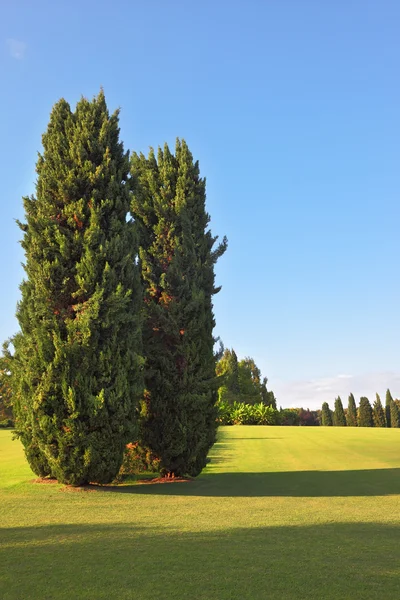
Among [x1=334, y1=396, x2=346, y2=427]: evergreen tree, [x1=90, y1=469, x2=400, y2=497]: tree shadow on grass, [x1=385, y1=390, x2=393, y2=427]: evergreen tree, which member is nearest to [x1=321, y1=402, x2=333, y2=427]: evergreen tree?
[x1=334, y1=396, x2=346, y2=427]: evergreen tree

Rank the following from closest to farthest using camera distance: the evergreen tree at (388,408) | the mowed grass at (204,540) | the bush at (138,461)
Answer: the mowed grass at (204,540)
the bush at (138,461)
the evergreen tree at (388,408)

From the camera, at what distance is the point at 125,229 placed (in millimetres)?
15461

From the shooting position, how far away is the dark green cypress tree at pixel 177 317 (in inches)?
664

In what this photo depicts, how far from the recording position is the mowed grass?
18.9 feet

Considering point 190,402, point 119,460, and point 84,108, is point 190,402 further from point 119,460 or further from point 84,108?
point 84,108

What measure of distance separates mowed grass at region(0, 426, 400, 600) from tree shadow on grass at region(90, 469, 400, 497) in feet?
0.19

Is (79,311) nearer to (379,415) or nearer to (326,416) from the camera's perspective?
(379,415)

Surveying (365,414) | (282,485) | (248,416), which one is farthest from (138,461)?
(365,414)

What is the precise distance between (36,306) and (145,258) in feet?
16.3

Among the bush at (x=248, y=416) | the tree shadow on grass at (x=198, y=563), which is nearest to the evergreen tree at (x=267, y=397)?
the bush at (x=248, y=416)

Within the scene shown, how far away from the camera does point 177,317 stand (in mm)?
17250

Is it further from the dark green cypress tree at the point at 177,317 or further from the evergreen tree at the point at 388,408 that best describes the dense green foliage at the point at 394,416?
the dark green cypress tree at the point at 177,317

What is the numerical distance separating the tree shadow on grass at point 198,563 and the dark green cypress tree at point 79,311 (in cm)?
526

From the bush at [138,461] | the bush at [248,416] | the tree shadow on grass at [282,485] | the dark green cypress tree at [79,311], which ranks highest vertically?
the dark green cypress tree at [79,311]
